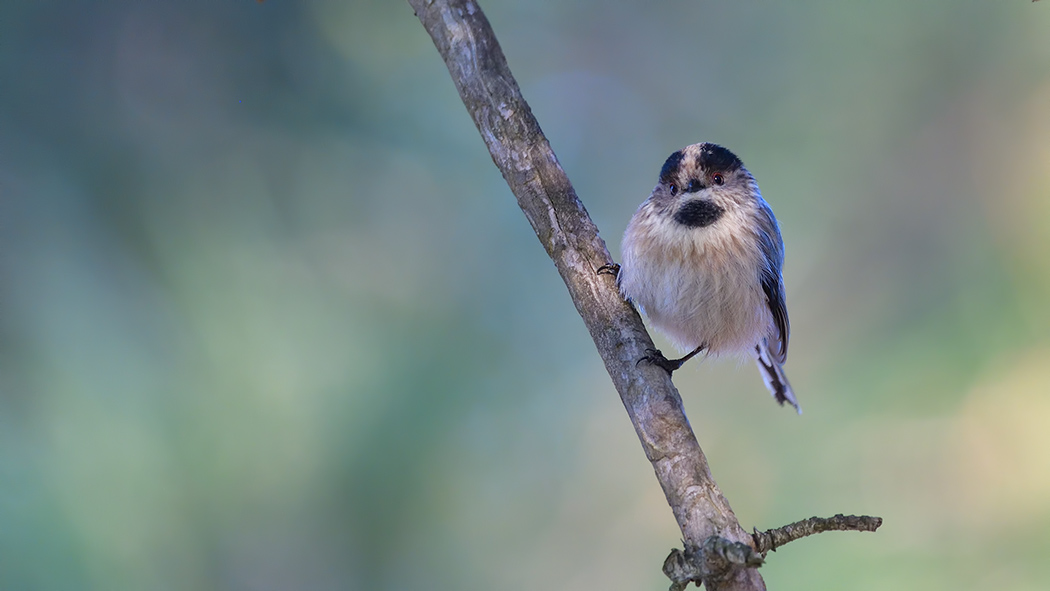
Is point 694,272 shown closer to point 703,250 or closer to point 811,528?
point 703,250

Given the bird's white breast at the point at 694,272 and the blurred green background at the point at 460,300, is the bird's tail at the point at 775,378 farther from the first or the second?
the blurred green background at the point at 460,300

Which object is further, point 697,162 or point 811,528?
point 697,162

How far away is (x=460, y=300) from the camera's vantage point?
402 centimetres

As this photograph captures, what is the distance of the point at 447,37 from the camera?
2.16 m

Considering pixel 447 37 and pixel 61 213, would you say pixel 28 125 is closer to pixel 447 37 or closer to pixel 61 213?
pixel 61 213

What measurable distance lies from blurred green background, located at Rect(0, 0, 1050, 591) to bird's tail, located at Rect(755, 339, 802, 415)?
2.48 ft

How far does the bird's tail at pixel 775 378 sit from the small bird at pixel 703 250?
0.38 metres

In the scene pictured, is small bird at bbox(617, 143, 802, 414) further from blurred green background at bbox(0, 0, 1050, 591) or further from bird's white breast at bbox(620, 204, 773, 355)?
blurred green background at bbox(0, 0, 1050, 591)

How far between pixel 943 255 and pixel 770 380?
1.48m

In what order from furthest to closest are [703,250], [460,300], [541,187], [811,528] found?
[460,300] → [703,250] → [541,187] → [811,528]

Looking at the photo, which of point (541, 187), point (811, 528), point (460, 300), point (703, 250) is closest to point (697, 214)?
point (703, 250)

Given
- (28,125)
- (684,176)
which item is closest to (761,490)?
(684,176)

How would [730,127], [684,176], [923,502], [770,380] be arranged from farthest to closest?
1. [730,127]
2. [923,502]
3. [770,380]
4. [684,176]

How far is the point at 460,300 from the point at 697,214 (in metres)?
1.81
